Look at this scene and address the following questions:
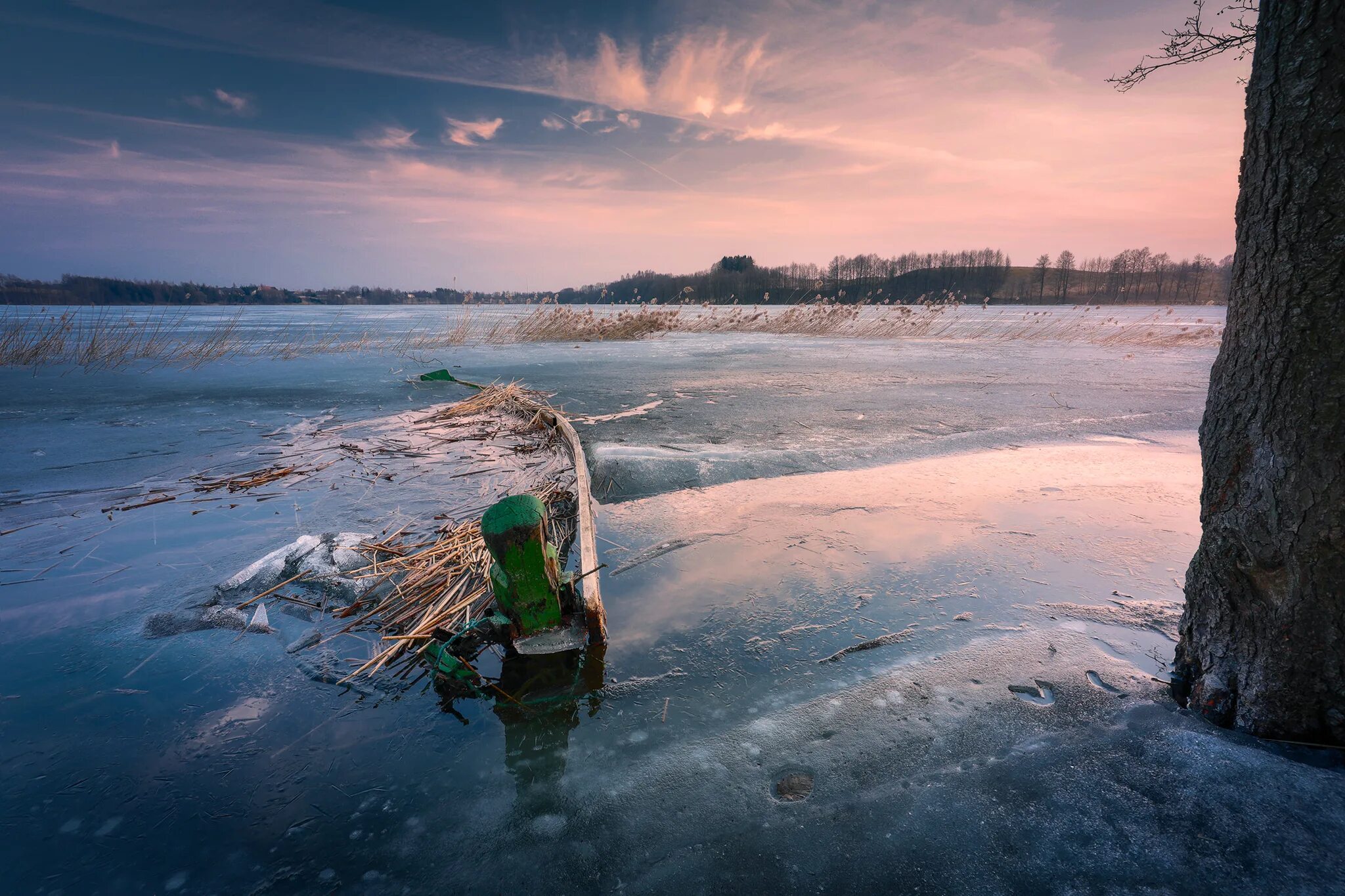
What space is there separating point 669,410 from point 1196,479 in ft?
16.8

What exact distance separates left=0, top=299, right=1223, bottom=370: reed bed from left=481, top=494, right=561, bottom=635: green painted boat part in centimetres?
1477

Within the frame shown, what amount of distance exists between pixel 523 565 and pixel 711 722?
3.03 ft

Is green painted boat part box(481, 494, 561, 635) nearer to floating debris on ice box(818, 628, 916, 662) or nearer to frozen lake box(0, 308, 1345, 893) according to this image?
frozen lake box(0, 308, 1345, 893)

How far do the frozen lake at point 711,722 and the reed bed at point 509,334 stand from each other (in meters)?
13.2

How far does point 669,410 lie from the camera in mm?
7254

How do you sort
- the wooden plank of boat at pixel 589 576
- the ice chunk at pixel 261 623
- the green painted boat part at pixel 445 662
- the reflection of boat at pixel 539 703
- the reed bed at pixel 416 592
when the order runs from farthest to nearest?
the ice chunk at pixel 261 623 < the reed bed at pixel 416 592 < the wooden plank of boat at pixel 589 576 < the green painted boat part at pixel 445 662 < the reflection of boat at pixel 539 703

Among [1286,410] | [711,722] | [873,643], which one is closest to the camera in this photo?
[1286,410]

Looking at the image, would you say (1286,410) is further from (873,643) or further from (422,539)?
(422,539)

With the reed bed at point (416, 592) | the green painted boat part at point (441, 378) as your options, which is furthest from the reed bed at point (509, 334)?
the reed bed at point (416, 592)

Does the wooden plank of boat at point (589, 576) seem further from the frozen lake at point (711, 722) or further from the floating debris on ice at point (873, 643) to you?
the floating debris on ice at point (873, 643)

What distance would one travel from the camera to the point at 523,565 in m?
2.20

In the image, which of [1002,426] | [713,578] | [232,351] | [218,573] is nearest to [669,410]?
[1002,426]

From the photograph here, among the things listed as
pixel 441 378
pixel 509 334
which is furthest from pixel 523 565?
pixel 509 334

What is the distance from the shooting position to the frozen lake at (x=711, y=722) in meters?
1.49
